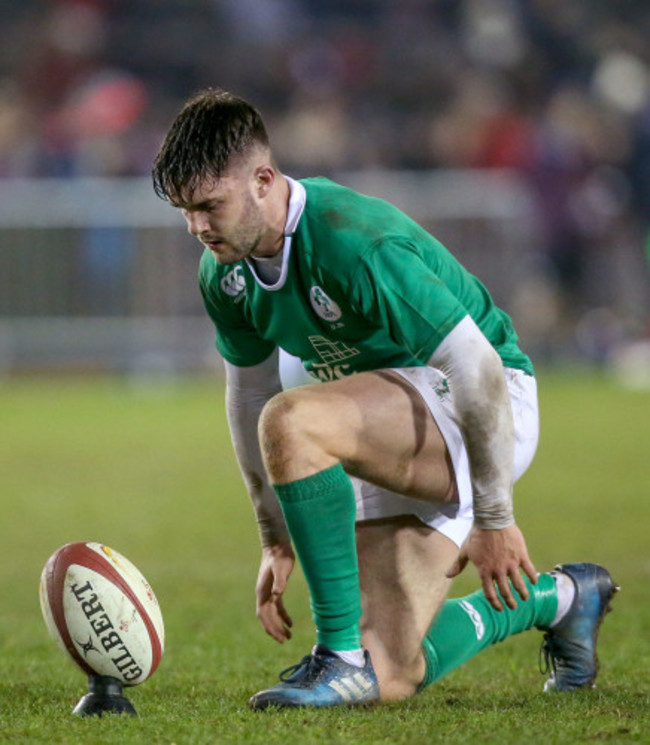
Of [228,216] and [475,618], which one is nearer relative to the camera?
[228,216]

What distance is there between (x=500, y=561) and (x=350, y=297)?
0.78 metres

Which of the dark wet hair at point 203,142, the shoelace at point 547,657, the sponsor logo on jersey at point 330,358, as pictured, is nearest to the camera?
the dark wet hair at point 203,142

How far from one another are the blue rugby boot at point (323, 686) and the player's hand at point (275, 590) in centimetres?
37

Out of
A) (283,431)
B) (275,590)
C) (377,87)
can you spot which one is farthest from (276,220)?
(377,87)

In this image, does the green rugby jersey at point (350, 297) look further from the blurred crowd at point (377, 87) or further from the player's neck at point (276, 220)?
the blurred crowd at point (377, 87)

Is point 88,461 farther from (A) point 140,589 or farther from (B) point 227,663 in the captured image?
(A) point 140,589

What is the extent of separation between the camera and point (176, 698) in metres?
4.26

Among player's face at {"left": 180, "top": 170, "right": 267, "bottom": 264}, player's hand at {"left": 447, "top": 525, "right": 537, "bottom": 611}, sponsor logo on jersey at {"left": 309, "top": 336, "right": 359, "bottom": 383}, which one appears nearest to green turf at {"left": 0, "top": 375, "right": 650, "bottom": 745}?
player's hand at {"left": 447, "top": 525, "right": 537, "bottom": 611}

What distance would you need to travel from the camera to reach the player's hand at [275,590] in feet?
14.6

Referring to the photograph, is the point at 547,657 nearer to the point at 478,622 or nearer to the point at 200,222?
the point at 478,622

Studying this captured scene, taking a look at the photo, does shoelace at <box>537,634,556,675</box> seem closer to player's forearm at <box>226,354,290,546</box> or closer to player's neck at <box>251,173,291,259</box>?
player's forearm at <box>226,354,290,546</box>

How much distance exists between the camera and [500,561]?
384 cm

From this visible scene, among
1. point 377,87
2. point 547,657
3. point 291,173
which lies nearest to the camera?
point 547,657

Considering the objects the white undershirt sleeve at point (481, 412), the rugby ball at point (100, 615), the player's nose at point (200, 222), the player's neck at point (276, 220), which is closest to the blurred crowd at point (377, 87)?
the player's neck at point (276, 220)
